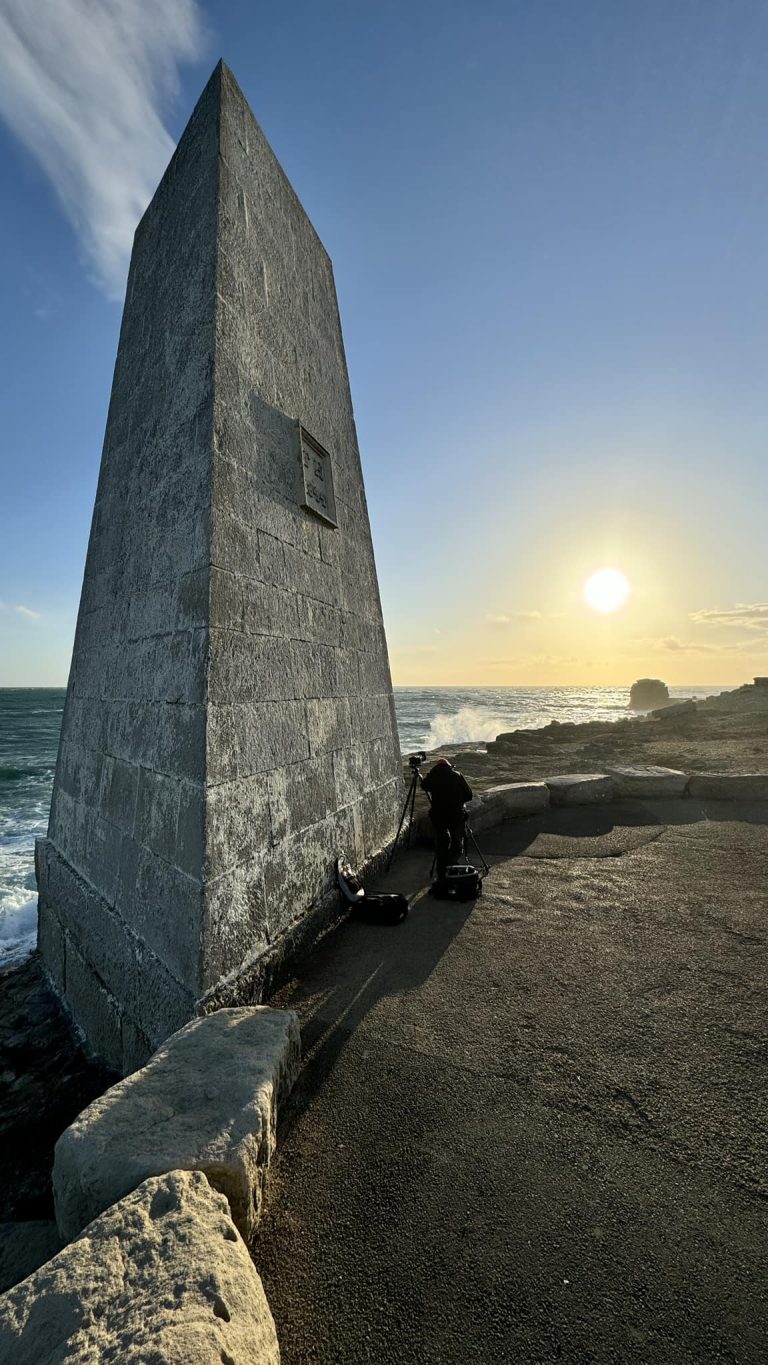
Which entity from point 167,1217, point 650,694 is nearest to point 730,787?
point 167,1217

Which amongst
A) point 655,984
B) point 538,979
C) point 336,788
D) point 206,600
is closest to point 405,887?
point 336,788

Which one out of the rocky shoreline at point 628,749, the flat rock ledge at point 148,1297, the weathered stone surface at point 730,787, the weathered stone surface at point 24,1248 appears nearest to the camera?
the flat rock ledge at point 148,1297

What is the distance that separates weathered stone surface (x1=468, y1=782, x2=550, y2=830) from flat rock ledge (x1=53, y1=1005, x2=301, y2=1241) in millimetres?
4946

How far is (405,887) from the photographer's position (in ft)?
17.6

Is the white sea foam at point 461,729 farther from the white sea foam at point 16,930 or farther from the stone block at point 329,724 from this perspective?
the stone block at point 329,724

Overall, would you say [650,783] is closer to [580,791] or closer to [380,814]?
[580,791]

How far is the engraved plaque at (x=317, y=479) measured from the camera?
4777 millimetres

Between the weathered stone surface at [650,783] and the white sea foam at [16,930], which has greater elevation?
the weathered stone surface at [650,783]

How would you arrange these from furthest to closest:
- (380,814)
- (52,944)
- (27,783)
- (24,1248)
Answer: (27,783) → (380,814) → (52,944) → (24,1248)

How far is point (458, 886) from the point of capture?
4910 mm

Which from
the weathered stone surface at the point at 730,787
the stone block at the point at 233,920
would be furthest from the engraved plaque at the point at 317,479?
→ the weathered stone surface at the point at 730,787

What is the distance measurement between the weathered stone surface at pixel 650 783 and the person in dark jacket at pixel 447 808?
392cm

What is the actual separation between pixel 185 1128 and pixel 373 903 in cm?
261

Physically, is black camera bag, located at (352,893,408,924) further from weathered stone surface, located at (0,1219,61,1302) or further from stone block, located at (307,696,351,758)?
weathered stone surface, located at (0,1219,61,1302)
